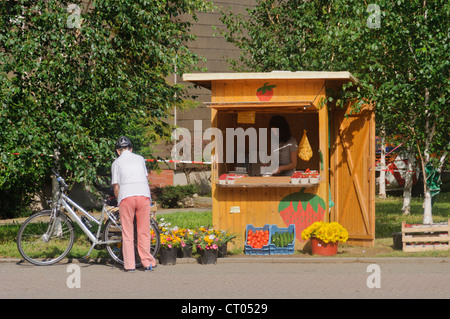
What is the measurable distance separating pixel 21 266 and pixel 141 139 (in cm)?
1071

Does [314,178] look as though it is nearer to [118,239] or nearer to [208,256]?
[208,256]

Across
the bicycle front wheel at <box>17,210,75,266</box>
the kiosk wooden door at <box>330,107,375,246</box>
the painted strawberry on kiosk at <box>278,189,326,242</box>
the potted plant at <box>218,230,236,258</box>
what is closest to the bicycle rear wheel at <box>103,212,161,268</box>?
the bicycle front wheel at <box>17,210,75,266</box>

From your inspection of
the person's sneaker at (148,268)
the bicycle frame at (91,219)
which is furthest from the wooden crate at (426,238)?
the bicycle frame at (91,219)

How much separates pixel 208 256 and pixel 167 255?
618 mm

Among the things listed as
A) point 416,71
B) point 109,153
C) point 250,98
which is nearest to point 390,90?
point 416,71

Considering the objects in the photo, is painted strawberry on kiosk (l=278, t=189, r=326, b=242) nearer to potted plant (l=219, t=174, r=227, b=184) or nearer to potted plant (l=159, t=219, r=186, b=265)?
potted plant (l=219, t=174, r=227, b=184)

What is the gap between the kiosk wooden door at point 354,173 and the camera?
43.0 feet

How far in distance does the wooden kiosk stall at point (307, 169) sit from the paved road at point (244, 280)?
4.16 feet

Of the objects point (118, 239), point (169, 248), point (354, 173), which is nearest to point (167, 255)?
point (169, 248)

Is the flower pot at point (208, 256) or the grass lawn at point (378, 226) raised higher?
the flower pot at point (208, 256)

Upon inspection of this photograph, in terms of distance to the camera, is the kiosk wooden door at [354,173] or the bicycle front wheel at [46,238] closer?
the bicycle front wheel at [46,238]

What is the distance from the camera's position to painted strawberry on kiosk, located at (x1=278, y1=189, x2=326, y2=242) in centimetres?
1226

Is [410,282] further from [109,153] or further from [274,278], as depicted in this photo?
[109,153]

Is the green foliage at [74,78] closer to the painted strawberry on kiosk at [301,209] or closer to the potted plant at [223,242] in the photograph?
the potted plant at [223,242]
